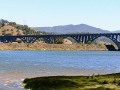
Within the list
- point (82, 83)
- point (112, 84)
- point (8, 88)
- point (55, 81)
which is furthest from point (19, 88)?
point (112, 84)

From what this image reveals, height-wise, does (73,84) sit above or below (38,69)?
above

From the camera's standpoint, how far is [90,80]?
43969 millimetres

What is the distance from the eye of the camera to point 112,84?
132 feet

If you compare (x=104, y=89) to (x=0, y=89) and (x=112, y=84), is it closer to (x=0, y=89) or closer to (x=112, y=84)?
(x=112, y=84)

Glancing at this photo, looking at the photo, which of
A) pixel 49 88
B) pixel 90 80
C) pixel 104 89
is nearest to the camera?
pixel 104 89

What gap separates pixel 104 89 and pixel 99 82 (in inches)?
230

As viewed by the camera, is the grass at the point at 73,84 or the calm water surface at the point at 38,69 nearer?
the grass at the point at 73,84

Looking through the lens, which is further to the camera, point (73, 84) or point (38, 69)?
point (38, 69)

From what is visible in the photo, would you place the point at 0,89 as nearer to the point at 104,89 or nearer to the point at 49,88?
the point at 49,88

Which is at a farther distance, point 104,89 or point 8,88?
point 8,88

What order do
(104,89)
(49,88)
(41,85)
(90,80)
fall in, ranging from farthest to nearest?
(90,80)
(41,85)
(49,88)
(104,89)

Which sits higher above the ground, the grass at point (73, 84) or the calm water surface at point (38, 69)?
the grass at point (73, 84)

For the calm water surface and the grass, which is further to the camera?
the calm water surface

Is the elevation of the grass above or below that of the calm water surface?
above
